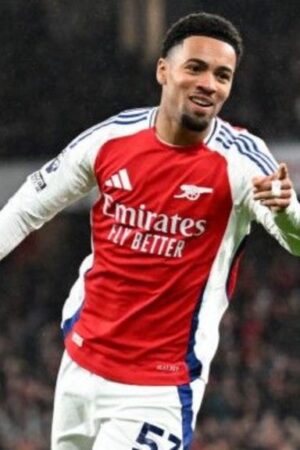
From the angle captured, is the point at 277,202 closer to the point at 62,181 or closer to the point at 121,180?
the point at 121,180

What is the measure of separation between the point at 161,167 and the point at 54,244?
320 inches

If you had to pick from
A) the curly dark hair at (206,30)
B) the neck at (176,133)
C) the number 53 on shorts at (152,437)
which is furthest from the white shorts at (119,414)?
the curly dark hair at (206,30)

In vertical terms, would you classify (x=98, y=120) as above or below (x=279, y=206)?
below

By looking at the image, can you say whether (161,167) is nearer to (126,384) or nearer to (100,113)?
(126,384)

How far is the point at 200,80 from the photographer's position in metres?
4.41

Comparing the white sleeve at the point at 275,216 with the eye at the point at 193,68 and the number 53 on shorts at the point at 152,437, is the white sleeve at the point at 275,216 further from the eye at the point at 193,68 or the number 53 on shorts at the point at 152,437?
the number 53 on shorts at the point at 152,437

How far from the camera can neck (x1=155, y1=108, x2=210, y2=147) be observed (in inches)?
177

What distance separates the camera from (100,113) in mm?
12328

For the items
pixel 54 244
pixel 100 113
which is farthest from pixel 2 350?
pixel 100 113

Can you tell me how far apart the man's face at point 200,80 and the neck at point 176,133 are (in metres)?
0.02

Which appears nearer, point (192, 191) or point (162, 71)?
point (192, 191)

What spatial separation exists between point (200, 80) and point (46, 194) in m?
0.56

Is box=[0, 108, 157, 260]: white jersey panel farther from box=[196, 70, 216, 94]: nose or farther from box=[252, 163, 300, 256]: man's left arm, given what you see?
box=[252, 163, 300, 256]: man's left arm

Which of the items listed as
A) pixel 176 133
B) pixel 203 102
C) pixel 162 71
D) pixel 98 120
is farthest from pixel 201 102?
pixel 98 120
